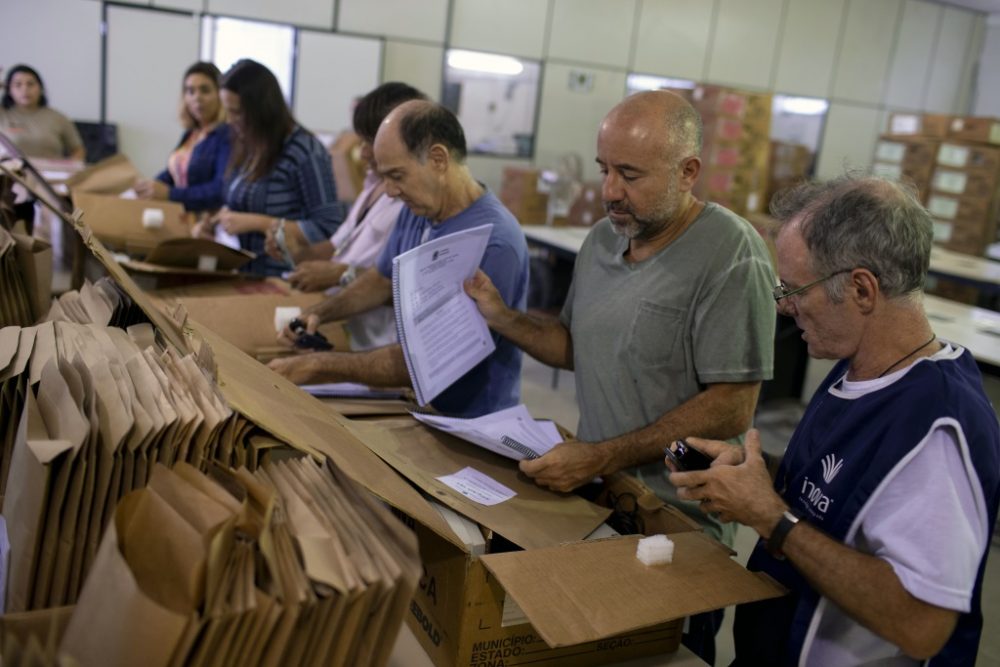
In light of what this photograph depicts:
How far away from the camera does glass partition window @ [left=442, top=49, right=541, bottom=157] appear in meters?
7.38

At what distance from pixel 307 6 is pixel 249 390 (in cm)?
615

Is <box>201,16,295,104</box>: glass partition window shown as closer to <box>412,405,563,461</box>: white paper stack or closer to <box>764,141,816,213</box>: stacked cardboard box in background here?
<box>764,141,816,213</box>: stacked cardboard box in background

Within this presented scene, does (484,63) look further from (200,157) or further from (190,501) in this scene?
(190,501)

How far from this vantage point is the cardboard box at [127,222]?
297cm

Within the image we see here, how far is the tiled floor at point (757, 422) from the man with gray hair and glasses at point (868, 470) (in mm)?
1478

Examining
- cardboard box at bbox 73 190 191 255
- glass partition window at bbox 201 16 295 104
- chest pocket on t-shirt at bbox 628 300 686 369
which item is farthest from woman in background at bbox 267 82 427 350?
glass partition window at bbox 201 16 295 104

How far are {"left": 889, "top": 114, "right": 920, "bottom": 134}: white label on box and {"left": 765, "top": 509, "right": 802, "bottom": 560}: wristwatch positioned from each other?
7763 mm

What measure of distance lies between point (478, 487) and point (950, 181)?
7.46 meters

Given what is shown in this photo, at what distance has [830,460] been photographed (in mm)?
1135

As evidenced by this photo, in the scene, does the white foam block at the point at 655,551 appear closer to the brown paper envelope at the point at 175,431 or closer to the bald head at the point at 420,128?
the brown paper envelope at the point at 175,431

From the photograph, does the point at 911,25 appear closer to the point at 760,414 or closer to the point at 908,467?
the point at 760,414

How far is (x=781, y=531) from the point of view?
108cm

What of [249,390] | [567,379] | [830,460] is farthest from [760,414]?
[249,390]

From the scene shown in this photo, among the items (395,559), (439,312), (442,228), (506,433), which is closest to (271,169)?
(442,228)
